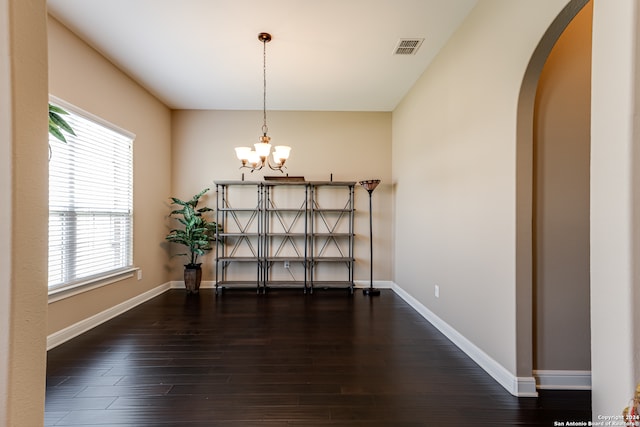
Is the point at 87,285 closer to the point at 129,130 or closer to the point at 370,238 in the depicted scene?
the point at 129,130

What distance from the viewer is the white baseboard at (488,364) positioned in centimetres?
188

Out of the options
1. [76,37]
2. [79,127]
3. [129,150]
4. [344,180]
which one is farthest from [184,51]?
[344,180]

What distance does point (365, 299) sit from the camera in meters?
4.16

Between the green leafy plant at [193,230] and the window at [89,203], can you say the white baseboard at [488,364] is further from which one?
the window at [89,203]

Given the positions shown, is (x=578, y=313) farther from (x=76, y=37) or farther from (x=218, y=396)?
(x=76, y=37)

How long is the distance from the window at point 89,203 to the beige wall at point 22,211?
204cm

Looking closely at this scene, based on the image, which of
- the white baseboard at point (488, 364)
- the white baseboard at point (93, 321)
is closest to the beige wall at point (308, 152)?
the white baseboard at point (93, 321)

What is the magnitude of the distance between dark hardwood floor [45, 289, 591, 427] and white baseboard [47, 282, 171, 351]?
8 cm

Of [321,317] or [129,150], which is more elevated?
[129,150]

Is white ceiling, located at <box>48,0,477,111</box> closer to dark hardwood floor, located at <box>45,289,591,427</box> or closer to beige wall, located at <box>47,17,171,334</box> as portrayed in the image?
beige wall, located at <box>47,17,171,334</box>

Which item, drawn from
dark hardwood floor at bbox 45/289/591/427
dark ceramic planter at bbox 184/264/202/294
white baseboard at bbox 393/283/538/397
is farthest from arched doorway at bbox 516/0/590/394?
dark ceramic planter at bbox 184/264/202/294

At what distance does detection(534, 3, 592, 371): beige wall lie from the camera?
6.25 ft

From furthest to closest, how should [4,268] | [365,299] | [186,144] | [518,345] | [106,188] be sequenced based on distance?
[186,144] < [365,299] < [106,188] < [518,345] < [4,268]

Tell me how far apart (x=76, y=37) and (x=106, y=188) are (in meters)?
1.48
